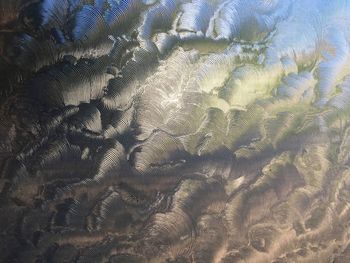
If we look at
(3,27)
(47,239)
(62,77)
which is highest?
(3,27)

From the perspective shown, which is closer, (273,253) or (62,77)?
(62,77)

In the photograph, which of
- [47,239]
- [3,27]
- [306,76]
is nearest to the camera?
[3,27]

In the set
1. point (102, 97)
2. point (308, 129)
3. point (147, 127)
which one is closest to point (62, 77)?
point (102, 97)

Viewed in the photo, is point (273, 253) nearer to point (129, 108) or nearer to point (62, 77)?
point (129, 108)

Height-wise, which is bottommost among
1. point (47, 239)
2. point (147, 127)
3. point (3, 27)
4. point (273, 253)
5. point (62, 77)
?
point (273, 253)

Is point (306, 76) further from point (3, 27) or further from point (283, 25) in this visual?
point (3, 27)

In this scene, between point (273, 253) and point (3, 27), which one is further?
point (273, 253)

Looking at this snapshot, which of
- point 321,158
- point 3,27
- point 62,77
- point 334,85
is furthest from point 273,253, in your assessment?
point 3,27

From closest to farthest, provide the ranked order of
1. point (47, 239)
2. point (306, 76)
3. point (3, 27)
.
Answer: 1. point (3, 27)
2. point (47, 239)
3. point (306, 76)

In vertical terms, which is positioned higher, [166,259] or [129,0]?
[129,0]
